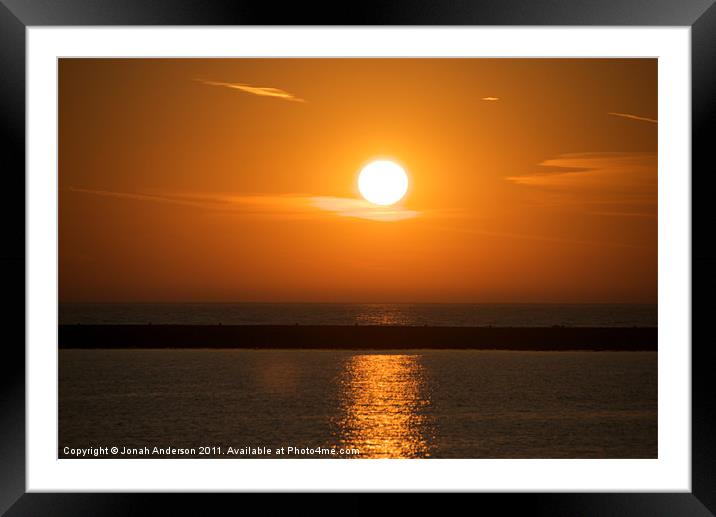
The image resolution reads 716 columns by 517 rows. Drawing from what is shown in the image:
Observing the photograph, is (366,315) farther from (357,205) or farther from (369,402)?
(369,402)

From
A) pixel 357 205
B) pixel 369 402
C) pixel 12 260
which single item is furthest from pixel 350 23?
pixel 357 205

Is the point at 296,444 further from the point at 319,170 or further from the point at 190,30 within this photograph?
the point at 319,170

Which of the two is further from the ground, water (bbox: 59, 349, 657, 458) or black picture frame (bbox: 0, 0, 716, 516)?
black picture frame (bbox: 0, 0, 716, 516)

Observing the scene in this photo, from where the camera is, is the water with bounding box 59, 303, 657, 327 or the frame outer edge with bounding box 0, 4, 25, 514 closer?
the frame outer edge with bounding box 0, 4, 25, 514

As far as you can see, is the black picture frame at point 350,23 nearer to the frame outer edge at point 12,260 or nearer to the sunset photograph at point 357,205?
the frame outer edge at point 12,260

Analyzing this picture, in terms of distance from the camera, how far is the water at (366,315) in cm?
2666

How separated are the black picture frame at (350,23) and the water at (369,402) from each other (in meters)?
7.96

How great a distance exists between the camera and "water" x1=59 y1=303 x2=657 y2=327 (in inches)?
1049

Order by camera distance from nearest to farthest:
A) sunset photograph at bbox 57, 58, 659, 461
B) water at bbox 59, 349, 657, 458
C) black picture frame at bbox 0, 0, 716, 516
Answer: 1. black picture frame at bbox 0, 0, 716, 516
2. water at bbox 59, 349, 657, 458
3. sunset photograph at bbox 57, 58, 659, 461

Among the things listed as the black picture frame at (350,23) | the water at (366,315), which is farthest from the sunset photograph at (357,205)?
the black picture frame at (350,23)

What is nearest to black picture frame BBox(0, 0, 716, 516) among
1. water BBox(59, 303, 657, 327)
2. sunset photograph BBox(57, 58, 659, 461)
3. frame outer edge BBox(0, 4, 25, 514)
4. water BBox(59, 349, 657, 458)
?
frame outer edge BBox(0, 4, 25, 514)

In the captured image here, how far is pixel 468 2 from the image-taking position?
5.81ft

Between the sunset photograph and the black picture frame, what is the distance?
15792 millimetres

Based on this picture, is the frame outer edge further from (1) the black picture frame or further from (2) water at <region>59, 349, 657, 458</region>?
(2) water at <region>59, 349, 657, 458</region>
